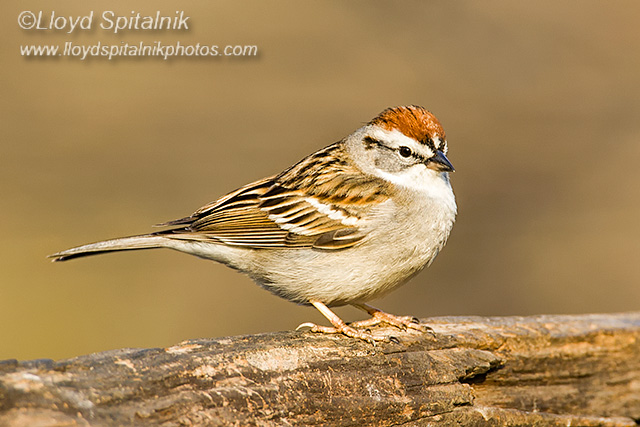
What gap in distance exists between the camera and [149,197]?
7.91 m

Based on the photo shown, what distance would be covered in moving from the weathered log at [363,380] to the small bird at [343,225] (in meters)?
0.34

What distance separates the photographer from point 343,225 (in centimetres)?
418

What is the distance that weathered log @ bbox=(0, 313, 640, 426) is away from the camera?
8.71ft

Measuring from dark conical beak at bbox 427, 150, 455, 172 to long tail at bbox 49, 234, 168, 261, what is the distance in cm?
145

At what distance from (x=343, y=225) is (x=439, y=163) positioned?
61 centimetres

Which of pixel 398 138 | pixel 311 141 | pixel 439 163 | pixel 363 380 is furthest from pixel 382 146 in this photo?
pixel 311 141

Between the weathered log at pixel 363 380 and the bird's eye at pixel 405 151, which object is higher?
the bird's eye at pixel 405 151

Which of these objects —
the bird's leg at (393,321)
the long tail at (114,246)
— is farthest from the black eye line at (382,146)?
the long tail at (114,246)

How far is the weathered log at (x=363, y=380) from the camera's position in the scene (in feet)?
8.71

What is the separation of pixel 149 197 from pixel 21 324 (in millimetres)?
1741

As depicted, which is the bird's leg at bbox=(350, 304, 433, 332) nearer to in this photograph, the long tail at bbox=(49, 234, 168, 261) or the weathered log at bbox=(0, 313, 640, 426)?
the weathered log at bbox=(0, 313, 640, 426)

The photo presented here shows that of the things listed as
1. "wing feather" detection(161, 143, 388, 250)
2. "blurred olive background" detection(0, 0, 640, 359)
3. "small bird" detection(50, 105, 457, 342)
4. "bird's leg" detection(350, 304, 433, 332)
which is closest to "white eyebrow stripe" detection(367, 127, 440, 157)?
"small bird" detection(50, 105, 457, 342)

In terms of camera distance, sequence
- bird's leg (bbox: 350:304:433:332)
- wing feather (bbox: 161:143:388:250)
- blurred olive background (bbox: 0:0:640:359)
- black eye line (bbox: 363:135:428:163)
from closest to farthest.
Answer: bird's leg (bbox: 350:304:433:332) < wing feather (bbox: 161:143:388:250) < black eye line (bbox: 363:135:428:163) < blurred olive background (bbox: 0:0:640:359)

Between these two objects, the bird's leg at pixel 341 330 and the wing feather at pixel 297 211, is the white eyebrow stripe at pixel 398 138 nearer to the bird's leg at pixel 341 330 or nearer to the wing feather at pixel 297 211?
the wing feather at pixel 297 211
